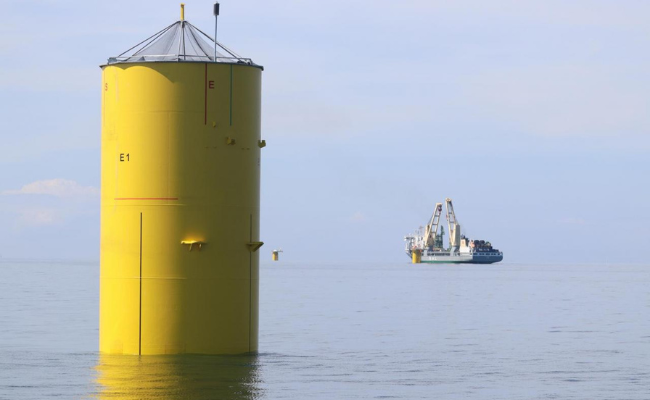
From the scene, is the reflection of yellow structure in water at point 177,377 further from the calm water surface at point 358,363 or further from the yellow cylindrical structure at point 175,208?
the yellow cylindrical structure at point 175,208

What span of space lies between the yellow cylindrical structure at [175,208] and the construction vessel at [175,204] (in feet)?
0.07

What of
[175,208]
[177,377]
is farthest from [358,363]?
[177,377]

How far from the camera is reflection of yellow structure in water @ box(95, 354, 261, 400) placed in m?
20.5

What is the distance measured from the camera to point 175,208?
81.4 feet

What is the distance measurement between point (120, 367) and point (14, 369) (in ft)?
9.17

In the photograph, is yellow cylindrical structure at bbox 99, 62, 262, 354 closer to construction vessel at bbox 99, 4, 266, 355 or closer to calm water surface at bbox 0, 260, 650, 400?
construction vessel at bbox 99, 4, 266, 355

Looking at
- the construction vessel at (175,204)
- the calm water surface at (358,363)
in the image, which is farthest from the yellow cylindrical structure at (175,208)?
the calm water surface at (358,363)

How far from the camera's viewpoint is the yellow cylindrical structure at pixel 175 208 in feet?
81.5

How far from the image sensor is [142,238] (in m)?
24.9

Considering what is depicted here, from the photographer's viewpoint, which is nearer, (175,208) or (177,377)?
(177,377)

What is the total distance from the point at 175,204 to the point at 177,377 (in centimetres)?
411

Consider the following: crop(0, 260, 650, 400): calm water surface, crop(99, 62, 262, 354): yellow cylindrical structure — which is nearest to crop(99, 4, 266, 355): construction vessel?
crop(99, 62, 262, 354): yellow cylindrical structure

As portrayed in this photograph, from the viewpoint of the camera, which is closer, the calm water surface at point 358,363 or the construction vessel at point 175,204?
the calm water surface at point 358,363

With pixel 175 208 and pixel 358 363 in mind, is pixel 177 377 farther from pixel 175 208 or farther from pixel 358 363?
pixel 358 363
